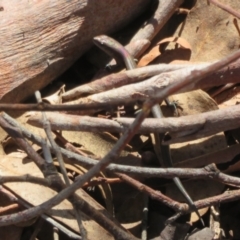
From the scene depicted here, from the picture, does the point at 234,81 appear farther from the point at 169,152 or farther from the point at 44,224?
the point at 44,224

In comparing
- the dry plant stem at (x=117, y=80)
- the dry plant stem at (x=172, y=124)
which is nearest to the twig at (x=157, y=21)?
the dry plant stem at (x=117, y=80)

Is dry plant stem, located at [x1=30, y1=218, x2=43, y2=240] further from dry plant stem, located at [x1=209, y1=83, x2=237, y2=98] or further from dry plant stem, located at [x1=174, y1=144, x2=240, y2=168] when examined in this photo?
dry plant stem, located at [x1=209, y1=83, x2=237, y2=98]

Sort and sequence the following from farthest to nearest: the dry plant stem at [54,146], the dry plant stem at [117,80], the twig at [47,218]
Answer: the dry plant stem at [117,80]
the twig at [47,218]
the dry plant stem at [54,146]

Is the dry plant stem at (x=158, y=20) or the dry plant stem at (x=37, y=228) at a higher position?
the dry plant stem at (x=158, y=20)

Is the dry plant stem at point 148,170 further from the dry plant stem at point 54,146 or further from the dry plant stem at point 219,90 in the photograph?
the dry plant stem at point 219,90

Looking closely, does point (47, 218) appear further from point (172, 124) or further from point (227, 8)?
point (227, 8)

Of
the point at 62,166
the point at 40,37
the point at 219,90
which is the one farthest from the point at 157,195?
the point at 40,37

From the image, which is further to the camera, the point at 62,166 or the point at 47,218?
the point at 47,218
